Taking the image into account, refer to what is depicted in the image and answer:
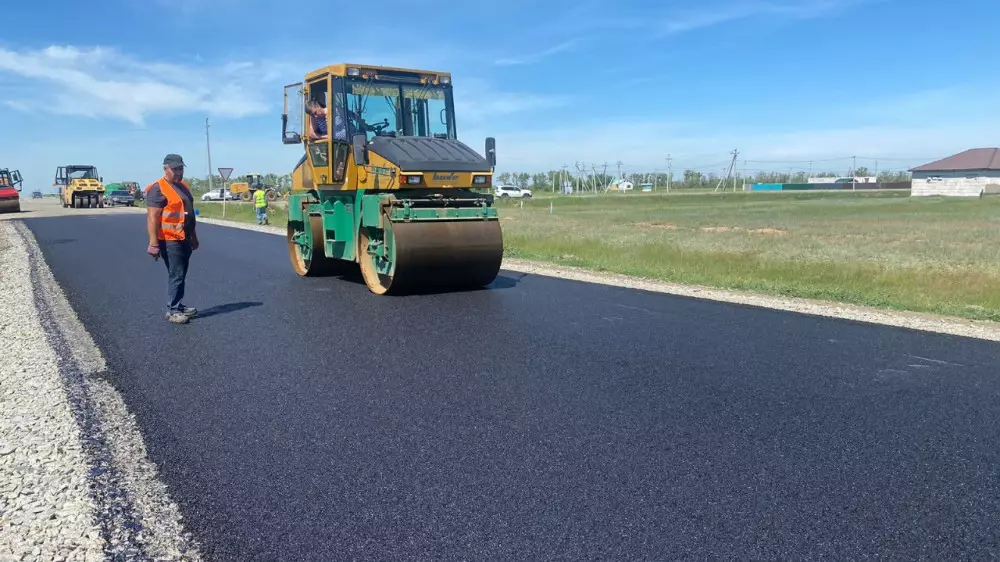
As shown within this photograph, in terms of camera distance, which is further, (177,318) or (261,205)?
(261,205)

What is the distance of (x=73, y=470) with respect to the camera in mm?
3873

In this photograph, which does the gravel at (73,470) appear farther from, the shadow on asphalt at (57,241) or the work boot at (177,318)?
the shadow on asphalt at (57,241)

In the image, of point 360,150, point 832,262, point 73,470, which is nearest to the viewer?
point 73,470

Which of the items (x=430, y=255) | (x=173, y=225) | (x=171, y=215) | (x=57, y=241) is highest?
(x=171, y=215)

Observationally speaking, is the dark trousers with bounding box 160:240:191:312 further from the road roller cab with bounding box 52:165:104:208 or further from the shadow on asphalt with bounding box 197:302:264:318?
the road roller cab with bounding box 52:165:104:208

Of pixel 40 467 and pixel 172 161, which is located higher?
pixel 172 161

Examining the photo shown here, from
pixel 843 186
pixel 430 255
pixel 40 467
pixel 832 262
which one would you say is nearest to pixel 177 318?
pixel 430 255

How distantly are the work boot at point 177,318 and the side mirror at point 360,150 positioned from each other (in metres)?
3.05

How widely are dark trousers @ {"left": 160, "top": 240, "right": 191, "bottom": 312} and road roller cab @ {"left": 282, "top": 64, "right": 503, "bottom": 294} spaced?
2399mm

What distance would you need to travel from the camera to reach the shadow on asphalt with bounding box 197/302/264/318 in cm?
830

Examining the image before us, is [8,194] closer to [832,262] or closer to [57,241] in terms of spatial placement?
[57,241]

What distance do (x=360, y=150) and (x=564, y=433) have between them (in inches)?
248

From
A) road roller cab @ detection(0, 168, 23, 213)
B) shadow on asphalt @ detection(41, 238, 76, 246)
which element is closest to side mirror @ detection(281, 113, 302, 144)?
shadow on asphalt @ detection(41, 238, 76, 246)

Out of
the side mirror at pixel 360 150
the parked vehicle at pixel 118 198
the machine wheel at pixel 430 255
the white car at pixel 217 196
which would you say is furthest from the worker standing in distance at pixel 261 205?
the white car at pixel 217 196
